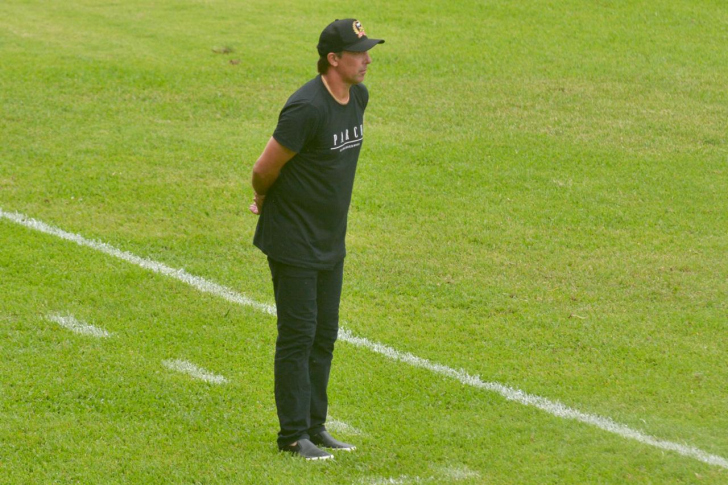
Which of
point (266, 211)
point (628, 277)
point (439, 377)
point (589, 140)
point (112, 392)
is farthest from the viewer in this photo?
point (589, 140)

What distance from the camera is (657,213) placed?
992 centimetres

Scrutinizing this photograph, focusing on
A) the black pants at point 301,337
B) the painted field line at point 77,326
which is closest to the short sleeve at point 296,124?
the black pants at point 301,337

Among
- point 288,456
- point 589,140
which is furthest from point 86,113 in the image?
point 288,456

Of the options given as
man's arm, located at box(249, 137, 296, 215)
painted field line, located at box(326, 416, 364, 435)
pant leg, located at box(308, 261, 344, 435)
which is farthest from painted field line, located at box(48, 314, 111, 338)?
man's arm, located at box(249, 137, 296, 215)

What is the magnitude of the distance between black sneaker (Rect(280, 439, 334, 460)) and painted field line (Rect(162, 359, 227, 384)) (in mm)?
1135

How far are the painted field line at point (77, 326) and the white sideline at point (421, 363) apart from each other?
1072 mm

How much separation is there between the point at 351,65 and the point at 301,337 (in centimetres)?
148

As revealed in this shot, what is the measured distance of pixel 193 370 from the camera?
670 centimetres

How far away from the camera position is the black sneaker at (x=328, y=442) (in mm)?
5730

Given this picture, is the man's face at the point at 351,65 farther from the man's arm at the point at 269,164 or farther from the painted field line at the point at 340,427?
the painted field line at the point at 340,427

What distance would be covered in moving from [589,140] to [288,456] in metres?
7.33

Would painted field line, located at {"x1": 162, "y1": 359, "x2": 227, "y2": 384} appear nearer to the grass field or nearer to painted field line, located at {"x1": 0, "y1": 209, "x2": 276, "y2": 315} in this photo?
the grass field

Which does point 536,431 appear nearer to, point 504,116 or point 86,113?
point 504,116

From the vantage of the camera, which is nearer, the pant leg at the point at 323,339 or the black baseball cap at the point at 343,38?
the black baseball cap at the point at 343,38
